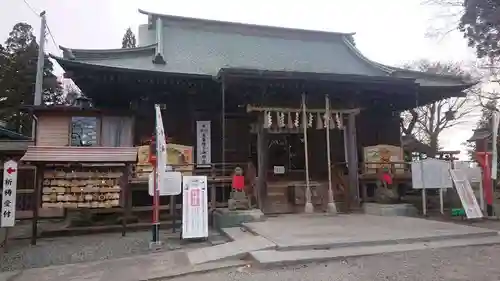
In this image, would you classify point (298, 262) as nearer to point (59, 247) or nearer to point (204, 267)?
point (204, 267)

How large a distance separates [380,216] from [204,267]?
5.79 meters

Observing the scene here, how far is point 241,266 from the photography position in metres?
5.48

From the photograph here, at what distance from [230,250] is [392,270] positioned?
2.69 m

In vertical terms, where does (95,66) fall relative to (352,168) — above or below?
above

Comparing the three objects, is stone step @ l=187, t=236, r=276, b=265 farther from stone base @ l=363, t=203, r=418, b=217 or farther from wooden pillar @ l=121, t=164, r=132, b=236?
stone base @ l=363, t=203, r=418, b=217

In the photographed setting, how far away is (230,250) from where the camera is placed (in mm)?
6148

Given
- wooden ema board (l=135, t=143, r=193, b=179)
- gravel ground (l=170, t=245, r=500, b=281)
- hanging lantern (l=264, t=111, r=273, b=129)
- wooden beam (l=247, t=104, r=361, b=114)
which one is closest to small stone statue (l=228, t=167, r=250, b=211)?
hanging lantern (l=264, t=111, r=273, b=129)

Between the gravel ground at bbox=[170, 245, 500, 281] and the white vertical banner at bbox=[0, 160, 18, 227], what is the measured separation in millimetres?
4548

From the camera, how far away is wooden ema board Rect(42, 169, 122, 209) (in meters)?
7.95

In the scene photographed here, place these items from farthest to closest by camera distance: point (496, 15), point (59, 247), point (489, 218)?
point (496, 15), point (489, 218), point (59, 247)

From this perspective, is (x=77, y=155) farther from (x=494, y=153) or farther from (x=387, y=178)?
(x=494, y=153)

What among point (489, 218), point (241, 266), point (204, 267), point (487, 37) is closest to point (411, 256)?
point (241, 266)

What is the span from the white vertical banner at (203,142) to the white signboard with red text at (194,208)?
13.4 ft

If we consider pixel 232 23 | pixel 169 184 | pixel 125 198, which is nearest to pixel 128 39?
pixel 232 23
